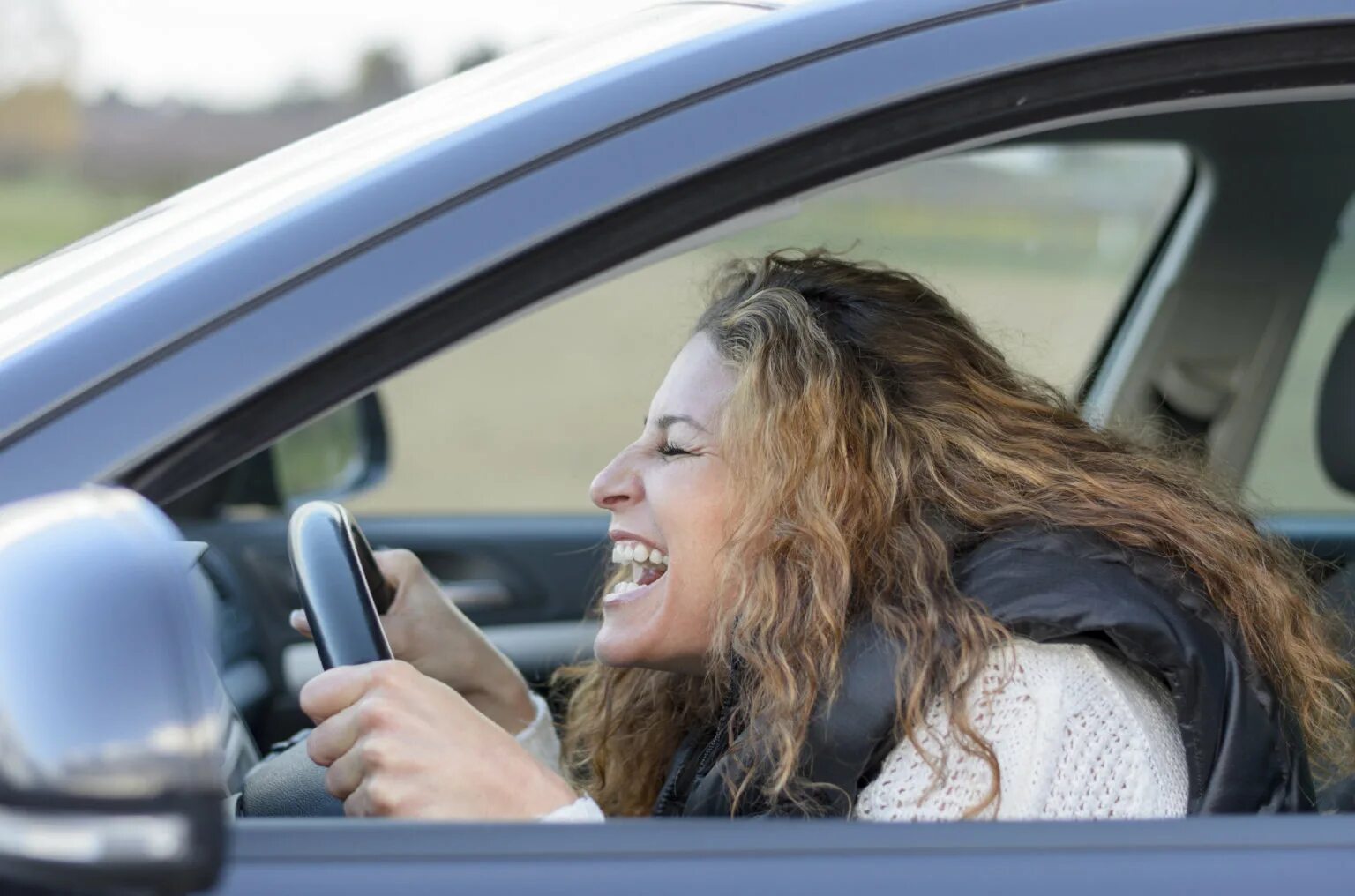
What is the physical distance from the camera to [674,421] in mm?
1765

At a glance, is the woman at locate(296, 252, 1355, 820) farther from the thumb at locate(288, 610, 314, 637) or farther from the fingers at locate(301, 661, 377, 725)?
the thumb at locate(288, 610, 314, 637)

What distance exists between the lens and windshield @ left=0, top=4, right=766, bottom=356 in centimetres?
122

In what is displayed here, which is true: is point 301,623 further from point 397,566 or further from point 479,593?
point 479,593

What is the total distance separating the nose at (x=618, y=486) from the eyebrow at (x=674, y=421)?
0.06m

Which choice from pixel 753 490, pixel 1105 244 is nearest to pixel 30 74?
pixel 1105 244

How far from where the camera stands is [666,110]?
1.20m

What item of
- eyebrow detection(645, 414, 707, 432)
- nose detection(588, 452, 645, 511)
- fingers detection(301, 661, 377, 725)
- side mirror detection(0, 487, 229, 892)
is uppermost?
side mirror detection(0, 487, 229, 892)

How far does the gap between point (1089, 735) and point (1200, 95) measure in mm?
559

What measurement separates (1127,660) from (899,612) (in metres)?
0.21

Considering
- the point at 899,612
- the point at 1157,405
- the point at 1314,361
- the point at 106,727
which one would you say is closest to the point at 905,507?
the point at 899,612

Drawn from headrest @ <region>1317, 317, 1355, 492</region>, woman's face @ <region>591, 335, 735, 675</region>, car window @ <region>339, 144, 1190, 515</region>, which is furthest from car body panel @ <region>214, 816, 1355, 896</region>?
car window @ <region>339, 144, 1190, 515</region>

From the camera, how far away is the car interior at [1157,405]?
2941 millimetres

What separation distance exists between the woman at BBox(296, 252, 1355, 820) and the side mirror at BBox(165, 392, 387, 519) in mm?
1593

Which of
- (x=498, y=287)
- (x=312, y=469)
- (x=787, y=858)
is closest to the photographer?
(x=787, y=858)
